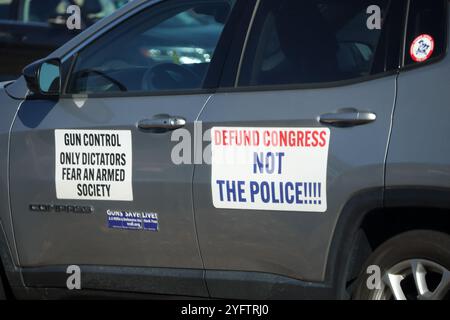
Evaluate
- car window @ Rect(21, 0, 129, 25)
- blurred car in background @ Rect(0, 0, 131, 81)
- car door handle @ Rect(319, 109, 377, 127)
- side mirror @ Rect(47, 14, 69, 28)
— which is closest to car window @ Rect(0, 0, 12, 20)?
blurred car in background @ Rect(0, 0, 131, 81)

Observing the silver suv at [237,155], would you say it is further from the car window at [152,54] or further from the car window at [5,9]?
the car window at [5,9]

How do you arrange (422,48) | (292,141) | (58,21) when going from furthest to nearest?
(58,21) → (292,141) → (422,48)

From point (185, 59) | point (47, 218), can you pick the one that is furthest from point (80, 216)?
point (185, 59)

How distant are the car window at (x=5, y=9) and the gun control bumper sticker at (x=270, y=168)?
8.03 metres

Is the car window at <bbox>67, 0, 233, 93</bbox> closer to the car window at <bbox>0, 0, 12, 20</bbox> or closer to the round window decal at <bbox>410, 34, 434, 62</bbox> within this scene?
the round window decal at <bbox>410, 34, 434, 62</bbox>

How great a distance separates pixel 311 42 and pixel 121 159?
1008 mm

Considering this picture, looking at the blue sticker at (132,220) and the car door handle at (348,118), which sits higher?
the car door handle at (348,118)

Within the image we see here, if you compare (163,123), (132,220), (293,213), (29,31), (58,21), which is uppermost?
(163,123)

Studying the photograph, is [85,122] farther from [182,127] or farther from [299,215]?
[299,215]

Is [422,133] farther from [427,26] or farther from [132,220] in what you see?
[132,220]

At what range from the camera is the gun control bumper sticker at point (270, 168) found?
4352 millimetres

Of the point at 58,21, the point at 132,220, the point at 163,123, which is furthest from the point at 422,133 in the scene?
the point at 58,21

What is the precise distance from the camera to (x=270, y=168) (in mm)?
4457

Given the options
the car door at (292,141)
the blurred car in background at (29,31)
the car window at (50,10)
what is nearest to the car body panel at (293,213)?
the car door at (292,141)
